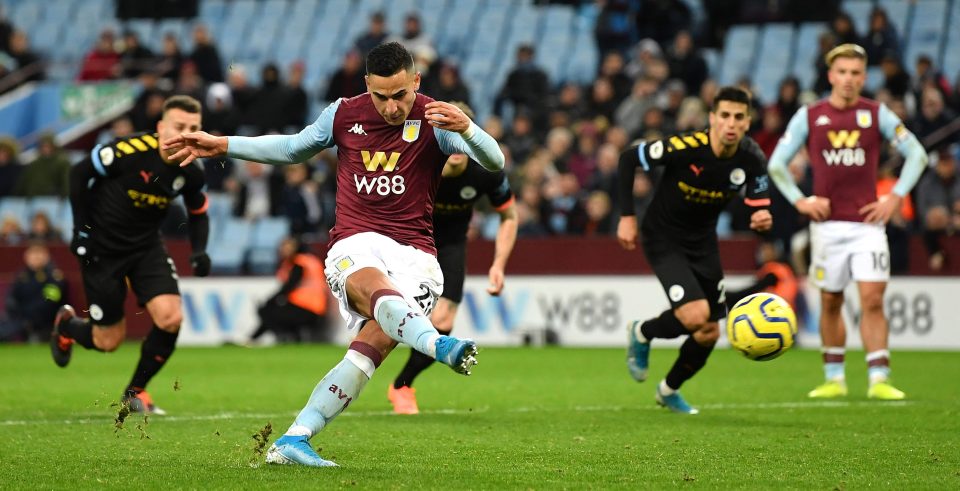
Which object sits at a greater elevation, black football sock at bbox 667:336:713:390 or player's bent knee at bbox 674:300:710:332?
player's bent knee at bbox 674:300:710:332

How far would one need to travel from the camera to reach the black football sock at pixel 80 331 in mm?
10750

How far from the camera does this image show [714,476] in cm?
667

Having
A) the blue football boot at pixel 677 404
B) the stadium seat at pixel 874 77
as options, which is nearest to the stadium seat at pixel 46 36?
the stadium seat at pixel 874 77

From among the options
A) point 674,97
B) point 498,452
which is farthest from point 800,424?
point 674,97

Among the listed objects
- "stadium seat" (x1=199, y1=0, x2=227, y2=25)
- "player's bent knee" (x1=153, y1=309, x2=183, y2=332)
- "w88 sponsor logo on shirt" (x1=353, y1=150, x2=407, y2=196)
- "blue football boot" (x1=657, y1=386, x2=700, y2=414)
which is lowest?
"blue football boot" (x1=657, y1=386, x2=700, y2=414)

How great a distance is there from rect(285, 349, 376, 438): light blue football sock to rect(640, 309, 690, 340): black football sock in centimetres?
357

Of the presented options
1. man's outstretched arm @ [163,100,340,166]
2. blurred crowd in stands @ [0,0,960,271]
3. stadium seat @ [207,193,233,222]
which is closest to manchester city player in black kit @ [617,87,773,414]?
man's outstretched arm @ [163,100,340,166]

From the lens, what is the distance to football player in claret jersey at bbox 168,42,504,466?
6789 millimetres

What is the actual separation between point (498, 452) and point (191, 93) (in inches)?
591

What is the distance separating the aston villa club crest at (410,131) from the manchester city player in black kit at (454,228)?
2872mm

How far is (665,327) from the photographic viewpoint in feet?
33.0

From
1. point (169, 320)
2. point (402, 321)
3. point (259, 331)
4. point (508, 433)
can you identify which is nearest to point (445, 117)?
point (402, 321)

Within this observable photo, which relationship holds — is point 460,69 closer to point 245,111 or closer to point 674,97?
point 245,111

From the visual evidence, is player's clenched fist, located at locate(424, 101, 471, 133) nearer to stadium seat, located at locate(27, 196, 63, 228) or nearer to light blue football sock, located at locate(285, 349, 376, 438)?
light blue football sock, located at locate(285, 349, 376, 438)
